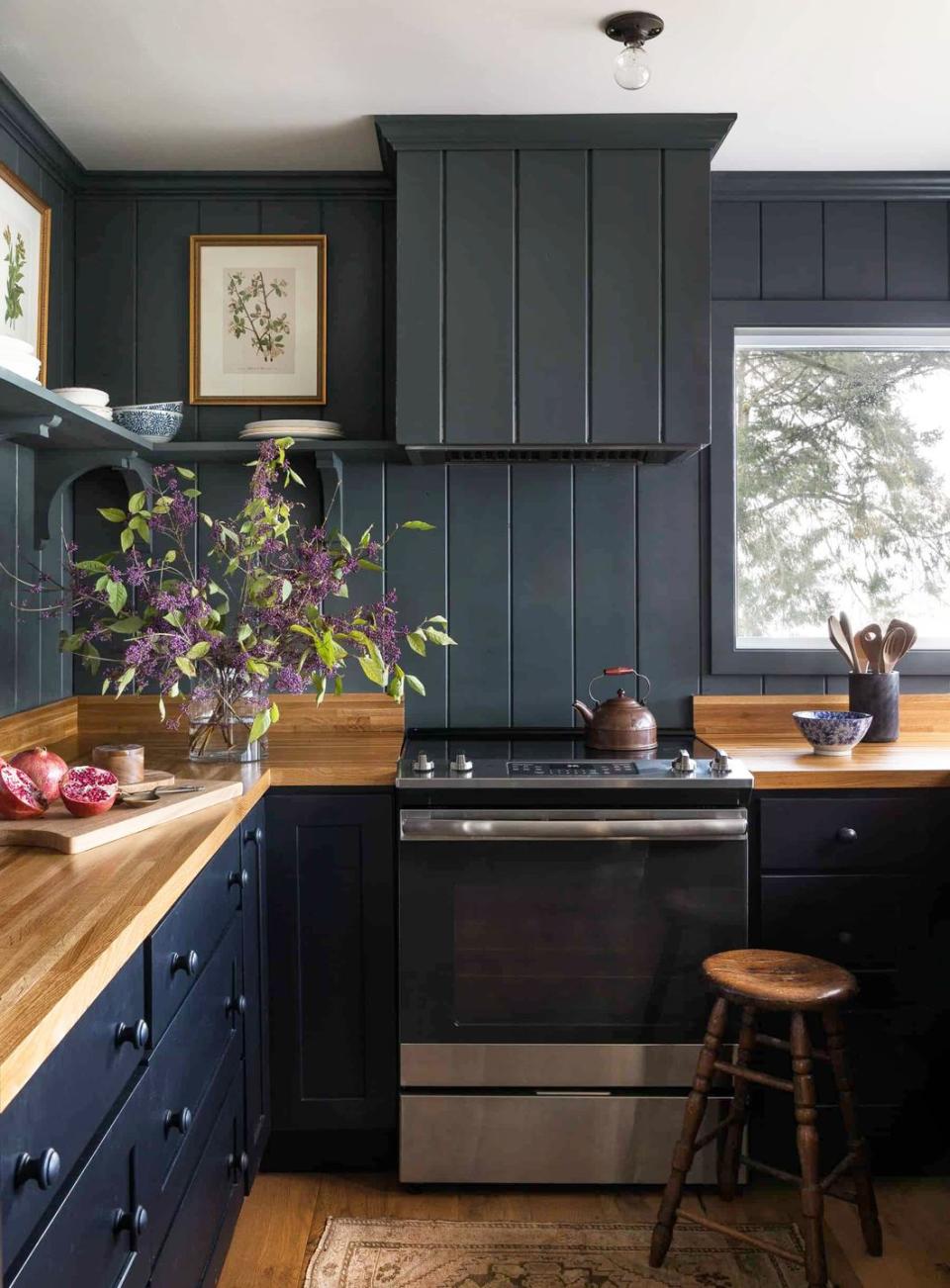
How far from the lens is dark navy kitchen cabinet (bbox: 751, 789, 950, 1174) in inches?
95.7

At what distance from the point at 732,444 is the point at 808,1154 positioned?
1.75 metres

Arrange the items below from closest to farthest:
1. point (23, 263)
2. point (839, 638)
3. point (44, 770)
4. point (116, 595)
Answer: point (44, 770)
point (116, 595)
point (23, 263)
point (839, 638)

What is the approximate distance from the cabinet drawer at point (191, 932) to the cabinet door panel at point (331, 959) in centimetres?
32

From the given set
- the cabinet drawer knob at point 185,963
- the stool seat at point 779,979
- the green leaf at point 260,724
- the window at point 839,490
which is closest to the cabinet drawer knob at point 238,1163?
the cabinet drawer knob at point 185,963

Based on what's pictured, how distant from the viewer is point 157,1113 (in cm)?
151

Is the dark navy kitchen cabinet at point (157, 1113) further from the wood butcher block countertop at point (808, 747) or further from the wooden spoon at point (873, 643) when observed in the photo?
the wooden spoon at point (873, 643)

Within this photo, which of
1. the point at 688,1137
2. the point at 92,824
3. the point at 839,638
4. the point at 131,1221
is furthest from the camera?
the point at 839,638

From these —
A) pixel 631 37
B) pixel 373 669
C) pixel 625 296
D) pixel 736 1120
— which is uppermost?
pixel 631 37

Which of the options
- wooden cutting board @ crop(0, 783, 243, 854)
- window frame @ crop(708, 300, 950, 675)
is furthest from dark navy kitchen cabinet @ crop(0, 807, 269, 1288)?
window frame @ crop(708, 300, 950, 675)

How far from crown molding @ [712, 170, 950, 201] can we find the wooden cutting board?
2100 millimetres

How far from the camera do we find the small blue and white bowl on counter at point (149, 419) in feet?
8.89

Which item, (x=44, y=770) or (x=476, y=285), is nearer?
(x=44, y=770)

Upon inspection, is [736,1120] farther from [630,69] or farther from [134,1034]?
[630,69]

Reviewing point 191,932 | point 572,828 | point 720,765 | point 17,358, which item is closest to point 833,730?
point 720,765
